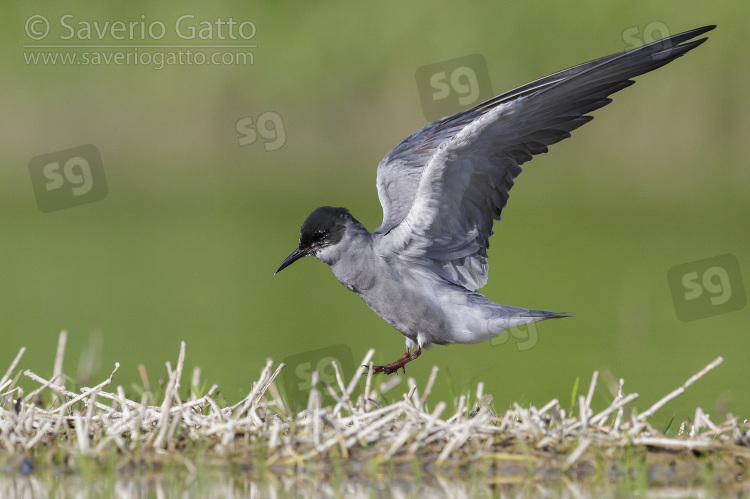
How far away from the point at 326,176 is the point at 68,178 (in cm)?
420

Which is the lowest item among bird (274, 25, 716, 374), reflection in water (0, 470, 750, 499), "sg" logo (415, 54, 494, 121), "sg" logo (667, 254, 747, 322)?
"sg" logo (667, 254, 747, 322)

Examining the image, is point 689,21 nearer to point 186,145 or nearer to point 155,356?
point 186,145

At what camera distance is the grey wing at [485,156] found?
7043mm

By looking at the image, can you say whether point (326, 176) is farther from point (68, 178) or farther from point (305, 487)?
point (305, 487)

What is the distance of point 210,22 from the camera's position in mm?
20281

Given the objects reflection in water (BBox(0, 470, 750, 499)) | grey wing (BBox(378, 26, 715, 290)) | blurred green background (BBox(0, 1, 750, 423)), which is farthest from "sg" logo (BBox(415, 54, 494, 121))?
reflection in water (BBox(0, 470, 750, 499))

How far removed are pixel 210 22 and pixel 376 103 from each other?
10.3ft

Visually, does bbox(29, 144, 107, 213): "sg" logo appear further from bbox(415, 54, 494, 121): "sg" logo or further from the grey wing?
the grey wing

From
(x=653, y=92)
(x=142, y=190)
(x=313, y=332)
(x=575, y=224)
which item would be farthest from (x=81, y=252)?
(x=653, y=92)

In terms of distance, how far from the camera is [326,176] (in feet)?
65.6

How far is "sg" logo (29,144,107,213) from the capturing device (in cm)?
1862

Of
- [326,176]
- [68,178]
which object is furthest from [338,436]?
[326,176]

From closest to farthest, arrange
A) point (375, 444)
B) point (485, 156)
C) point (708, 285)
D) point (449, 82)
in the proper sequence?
point (375, 444), point (485, 156), point (708, 285), point (449, 82)

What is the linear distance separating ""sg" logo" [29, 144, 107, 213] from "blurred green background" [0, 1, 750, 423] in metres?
0.25
